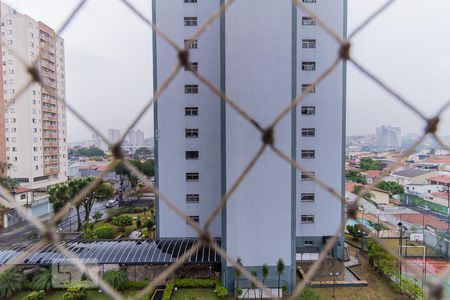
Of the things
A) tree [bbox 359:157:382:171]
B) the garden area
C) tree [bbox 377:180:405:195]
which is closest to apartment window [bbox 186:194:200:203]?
the garden area

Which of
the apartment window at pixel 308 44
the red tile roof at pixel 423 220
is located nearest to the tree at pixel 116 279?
the apartment window at pixel 308 44

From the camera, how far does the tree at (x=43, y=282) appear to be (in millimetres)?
4027

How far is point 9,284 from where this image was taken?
391 centimetres

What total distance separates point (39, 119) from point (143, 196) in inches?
206

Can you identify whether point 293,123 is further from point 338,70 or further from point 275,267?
point 275,267

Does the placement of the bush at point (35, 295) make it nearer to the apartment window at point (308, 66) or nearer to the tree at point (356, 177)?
the apartment window at point (308, 66)

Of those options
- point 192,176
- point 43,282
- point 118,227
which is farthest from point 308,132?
A: point 118,227

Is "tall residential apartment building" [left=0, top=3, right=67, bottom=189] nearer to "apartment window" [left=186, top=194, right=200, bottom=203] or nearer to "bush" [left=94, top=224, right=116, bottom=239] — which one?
"bush" [left=94, top=224, right=116, bottom=239]

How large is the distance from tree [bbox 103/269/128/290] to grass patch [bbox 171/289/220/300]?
851 millimetres

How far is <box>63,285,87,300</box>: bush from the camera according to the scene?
374 centimetres

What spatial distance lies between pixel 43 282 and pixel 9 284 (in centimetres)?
44

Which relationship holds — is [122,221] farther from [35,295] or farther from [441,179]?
[441,179]

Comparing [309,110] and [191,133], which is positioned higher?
[309,110]

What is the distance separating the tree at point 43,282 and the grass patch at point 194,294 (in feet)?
6.51
